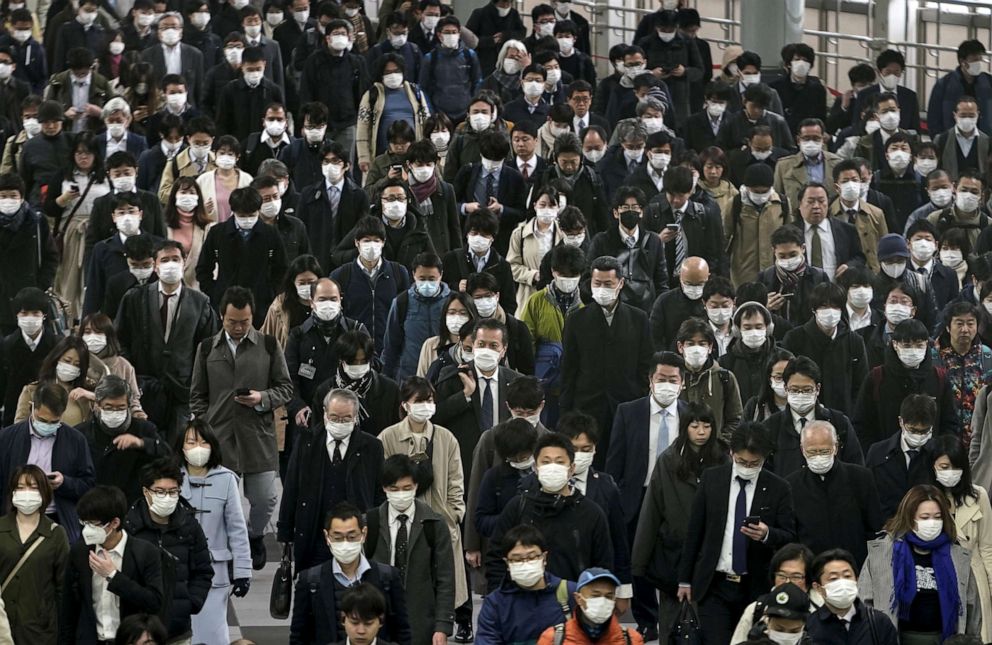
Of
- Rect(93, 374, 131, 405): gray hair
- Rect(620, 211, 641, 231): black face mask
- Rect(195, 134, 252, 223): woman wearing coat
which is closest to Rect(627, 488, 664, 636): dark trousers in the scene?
Rect(93, 374, 131, 405): gray hair

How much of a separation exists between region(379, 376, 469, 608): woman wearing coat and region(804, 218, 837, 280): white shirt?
533 cm

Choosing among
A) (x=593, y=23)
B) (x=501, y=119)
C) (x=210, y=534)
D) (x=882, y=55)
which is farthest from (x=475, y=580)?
(x=593, y=23)

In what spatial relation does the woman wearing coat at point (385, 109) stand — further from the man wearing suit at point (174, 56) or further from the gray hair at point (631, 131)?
the man wearing suit at point (174, 56)

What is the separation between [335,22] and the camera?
73.9 ft

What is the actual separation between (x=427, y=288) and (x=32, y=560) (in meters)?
4.37

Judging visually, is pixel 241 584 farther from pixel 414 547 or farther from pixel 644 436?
pixel 644 436

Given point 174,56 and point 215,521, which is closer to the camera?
point 215,521

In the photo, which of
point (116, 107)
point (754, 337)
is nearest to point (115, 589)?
point (754, 337)

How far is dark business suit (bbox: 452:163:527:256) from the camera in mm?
19328

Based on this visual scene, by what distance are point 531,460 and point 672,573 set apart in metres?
1.03

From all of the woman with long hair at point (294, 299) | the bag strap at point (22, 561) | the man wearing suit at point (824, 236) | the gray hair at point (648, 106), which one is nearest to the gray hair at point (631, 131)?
the gray hair at point (648, 106)

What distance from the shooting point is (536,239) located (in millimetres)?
18109

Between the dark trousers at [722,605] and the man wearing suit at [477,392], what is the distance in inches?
90.1

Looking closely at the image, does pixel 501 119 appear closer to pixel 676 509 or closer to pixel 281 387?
pixel 281 387
